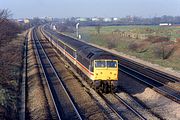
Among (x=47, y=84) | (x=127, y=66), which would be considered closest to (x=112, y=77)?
(x=47, y=84)

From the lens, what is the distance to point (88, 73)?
26109 mm

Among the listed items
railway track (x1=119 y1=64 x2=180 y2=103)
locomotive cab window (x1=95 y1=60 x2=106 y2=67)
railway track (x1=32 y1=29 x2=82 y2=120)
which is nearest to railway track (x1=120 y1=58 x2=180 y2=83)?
railway track (x1=119 y1=64 x2=180 y2=103)

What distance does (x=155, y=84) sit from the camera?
28.2 metres

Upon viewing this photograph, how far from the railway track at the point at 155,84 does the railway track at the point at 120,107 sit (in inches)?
128

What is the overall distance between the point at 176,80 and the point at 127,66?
9.52 metres

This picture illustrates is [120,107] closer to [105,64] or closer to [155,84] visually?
[105,64]

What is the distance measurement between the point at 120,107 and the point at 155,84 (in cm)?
797

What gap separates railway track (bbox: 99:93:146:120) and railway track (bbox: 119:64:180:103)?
3.25 metres

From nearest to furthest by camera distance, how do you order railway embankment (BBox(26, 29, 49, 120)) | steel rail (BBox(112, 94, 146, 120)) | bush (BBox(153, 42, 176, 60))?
steel rail (BBox(112, 94, 146, 120)) → railway embankment (BBox(26, 29, 49, 120)) → bush (BBox(153, 42, 176, 60))

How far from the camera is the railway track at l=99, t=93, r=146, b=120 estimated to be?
1892 centimetres

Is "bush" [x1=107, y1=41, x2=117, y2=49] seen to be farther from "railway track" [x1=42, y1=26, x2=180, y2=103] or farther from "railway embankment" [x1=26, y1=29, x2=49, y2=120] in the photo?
"railway embankment" [x1=26, y1=29, x2=49, y2=120]

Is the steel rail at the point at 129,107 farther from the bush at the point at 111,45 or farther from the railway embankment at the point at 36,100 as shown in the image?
the bush at the point at 111,45

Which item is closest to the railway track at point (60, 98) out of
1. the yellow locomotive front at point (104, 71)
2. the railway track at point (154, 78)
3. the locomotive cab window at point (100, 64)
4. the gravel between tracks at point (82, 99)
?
the gravel between tracks at point (82, 99)

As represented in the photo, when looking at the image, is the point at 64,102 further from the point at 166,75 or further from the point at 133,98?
the point at 166,75
